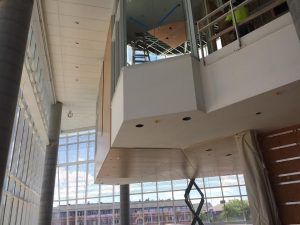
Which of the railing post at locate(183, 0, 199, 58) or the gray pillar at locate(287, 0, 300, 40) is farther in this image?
the railing post at locate(183, 0, 199, 58)

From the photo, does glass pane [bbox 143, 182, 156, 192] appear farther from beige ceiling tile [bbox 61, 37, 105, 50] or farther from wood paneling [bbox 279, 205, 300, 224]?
wood paneling [bbox 279, 205, 300, 224]

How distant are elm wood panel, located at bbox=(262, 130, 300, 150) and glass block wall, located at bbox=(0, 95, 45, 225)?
369 inches

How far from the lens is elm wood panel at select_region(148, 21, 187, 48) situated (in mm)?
9792

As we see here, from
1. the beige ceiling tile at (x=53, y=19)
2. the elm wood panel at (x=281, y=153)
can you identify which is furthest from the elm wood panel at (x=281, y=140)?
the beige ceiling tile at (x=53, y=19)

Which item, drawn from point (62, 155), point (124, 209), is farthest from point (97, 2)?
point (62, 155)

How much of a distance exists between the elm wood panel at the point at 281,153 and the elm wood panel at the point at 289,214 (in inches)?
49.8

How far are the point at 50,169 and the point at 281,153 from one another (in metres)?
15.0

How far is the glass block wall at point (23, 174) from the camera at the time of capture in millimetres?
12297

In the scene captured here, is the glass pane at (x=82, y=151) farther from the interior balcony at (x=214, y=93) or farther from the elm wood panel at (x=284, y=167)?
the elm wood panel at (x=284, y=167)

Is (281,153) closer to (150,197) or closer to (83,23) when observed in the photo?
(83,23)

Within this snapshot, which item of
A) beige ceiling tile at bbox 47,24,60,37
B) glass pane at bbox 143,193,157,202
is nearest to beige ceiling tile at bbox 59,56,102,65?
beige ceiling tile at bbox 47,24,60,37

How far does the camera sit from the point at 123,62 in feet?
25.2

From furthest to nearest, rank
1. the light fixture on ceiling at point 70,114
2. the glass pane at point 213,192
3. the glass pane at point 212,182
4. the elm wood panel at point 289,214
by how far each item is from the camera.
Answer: the light fixture on ceiling at point 70,114
the glass pane at point 212,182
the glass pane at point 213,192
the elm wood panel at point 289,214

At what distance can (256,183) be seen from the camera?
732 centimetres
